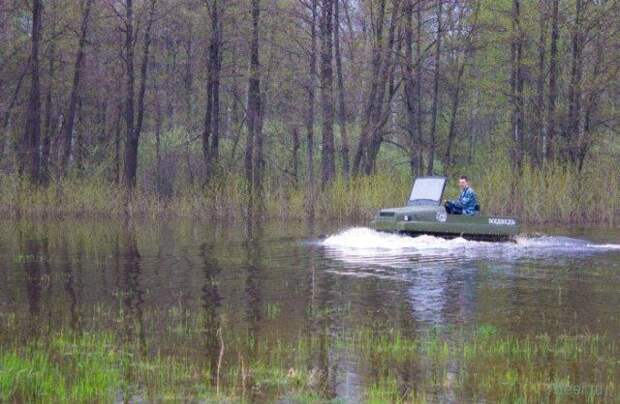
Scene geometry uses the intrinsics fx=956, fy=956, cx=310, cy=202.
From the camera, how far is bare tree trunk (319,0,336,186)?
140 feet

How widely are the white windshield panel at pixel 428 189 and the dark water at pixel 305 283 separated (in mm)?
1656

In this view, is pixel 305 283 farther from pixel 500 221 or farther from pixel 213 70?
pixel 213 70

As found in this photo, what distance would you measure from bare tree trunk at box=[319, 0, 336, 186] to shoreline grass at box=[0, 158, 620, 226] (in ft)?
16.7

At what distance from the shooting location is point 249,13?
43812mm

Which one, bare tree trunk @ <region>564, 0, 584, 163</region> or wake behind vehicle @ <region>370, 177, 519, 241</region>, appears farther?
bare tree trunk @ <region>564, 0, 584, 163</region>

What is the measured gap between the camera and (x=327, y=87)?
42.5 m

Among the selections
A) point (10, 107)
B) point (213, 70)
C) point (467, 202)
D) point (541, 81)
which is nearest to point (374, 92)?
point (541, 81)

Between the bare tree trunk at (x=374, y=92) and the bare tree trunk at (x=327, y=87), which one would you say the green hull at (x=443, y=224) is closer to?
the bare tree trunk at (x=327, y=87)

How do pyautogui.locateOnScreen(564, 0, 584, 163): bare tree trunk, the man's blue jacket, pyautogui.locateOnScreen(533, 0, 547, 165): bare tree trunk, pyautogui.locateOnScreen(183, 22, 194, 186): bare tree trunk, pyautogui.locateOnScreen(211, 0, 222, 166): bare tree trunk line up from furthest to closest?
1. pyautogui.locateOnScreen(183, 22, 194, 186): bare tree trunk
2. pyautogui.locateOnScreen(211, 0, 222, 166): bare tree trunk
3. pyautogui.locateOnScreen(533, 0, 547, 165): bare tree trunk
4. pyautogui.locateOnScreen(564, 0, 584, 163): bare tree trunk
5. the man's blue jacket

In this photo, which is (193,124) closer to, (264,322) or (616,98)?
(616,98)

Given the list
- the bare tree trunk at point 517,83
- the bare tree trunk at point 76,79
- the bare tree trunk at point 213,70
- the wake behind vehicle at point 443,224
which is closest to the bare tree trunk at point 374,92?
the bare tree trunk at point 517,83

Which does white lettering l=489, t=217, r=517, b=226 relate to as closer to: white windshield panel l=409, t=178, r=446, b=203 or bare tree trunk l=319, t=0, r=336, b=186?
white windshield panel l=409, t=178, r=446, b=203

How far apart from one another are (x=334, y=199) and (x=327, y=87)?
9.49 metres

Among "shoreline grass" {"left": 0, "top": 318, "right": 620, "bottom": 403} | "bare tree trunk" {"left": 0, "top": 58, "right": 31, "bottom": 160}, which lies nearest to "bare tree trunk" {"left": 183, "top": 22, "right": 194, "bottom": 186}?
"bare tree trunk" {"left": 0, "top": 58, "right": 31, "bottom": 160}
